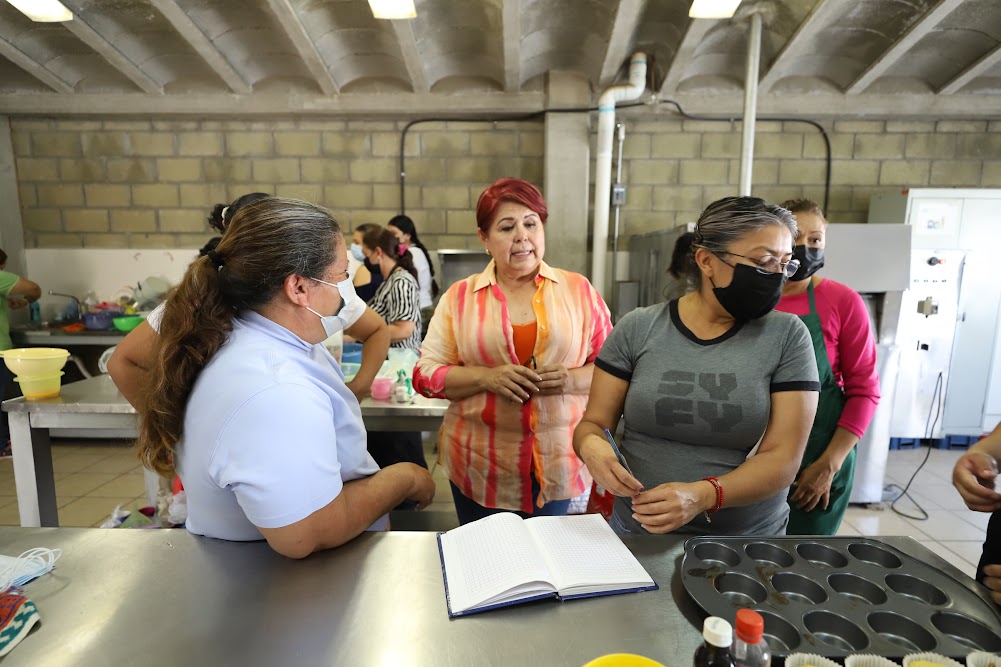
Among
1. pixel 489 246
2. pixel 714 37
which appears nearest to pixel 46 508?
pixel 489 246

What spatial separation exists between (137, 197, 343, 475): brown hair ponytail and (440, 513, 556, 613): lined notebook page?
60 centimetres

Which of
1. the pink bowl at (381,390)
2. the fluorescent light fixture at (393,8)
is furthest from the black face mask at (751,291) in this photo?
the fluorescent light fixture at (393,8)

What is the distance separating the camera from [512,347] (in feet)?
5.58

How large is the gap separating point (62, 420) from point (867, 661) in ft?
9.04

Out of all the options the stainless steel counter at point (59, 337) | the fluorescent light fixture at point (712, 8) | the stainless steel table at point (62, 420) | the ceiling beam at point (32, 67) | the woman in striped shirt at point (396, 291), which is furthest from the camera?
the stainless steel counter at point (59, 337)

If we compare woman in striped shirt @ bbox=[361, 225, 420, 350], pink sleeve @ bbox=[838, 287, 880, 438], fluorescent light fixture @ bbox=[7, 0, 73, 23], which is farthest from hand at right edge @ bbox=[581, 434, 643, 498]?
fluorescent light fixture @ bbox=[7, 0, 73, 23]

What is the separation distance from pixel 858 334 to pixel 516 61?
3.10m

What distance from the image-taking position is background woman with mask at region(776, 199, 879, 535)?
170cm

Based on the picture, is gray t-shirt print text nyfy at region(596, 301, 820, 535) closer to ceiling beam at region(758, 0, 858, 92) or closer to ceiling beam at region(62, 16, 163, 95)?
ceiling beam at region(758, 0, 858, 92)

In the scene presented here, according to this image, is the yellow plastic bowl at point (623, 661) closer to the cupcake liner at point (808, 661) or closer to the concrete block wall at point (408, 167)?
the cupcake liner at point (808, 661)

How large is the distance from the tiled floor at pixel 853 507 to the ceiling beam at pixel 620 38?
3.17 m

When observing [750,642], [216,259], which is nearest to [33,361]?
[216,259]

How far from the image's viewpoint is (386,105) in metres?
4.45

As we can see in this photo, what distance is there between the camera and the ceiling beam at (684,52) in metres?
3.46
